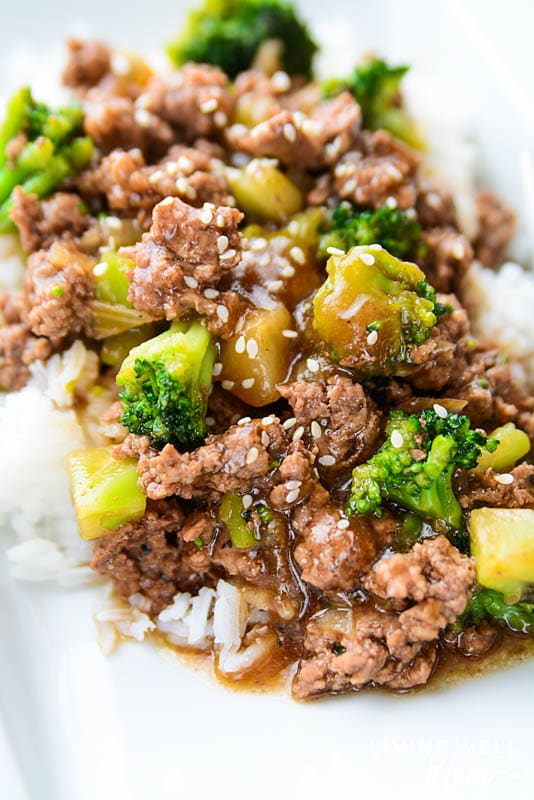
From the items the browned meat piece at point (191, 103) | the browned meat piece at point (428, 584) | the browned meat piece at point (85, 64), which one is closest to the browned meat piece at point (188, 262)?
the browned meat piece at point (191, 103)

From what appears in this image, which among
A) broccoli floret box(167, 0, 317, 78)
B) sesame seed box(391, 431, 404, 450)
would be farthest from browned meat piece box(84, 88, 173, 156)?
sesame seed box(391, 431, 404, 450)

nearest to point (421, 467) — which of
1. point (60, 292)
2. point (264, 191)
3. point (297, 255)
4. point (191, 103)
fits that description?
point (297, 255)

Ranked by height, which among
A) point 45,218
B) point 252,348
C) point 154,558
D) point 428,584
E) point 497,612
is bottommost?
point 497,612

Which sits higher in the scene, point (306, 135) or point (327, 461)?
point (306, 135)

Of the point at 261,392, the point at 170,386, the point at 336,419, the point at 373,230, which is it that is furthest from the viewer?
the point at 373,230

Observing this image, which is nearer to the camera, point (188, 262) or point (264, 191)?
point (188, 262)

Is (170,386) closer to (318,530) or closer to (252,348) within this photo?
(252,348)

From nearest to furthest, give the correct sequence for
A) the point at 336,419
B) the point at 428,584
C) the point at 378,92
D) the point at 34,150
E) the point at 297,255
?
the point at 428,584
the point at 336,419
the point at 297,255
the point at 34,150
the point at 378,92
